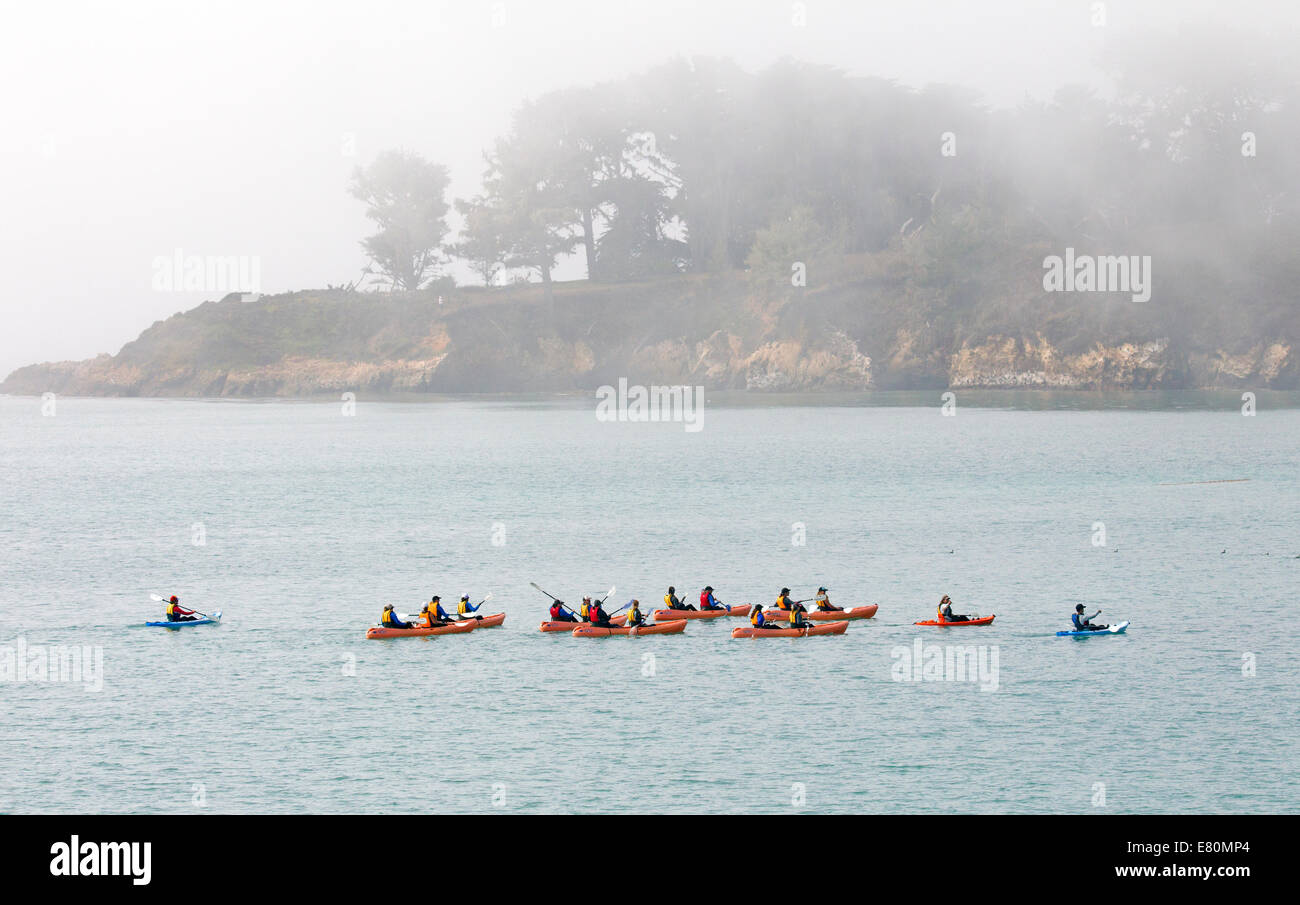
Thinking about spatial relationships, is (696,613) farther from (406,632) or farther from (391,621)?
(391,621)

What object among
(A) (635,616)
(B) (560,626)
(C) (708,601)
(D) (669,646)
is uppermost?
(C) (708,601)

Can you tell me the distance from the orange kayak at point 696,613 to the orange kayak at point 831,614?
8.01 ft

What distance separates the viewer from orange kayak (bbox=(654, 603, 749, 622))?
55562 millimetres

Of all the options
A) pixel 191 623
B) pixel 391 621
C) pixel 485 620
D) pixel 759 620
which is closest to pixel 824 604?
pixel 759 620

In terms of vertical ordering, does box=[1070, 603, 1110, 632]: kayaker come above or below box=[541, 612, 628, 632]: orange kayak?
above

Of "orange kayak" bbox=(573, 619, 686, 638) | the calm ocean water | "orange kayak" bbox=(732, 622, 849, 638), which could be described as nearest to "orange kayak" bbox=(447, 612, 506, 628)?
the calm ocean water

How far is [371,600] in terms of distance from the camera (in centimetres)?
6328

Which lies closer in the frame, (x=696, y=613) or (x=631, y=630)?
(x=631, y=630)

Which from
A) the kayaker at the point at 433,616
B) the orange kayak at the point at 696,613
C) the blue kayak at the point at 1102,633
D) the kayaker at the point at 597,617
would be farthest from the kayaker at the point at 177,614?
the blue kayak at the point at 1102,633

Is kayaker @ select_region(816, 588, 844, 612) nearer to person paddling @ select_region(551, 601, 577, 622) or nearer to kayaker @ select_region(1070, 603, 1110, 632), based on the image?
kayaker @ select_region(1070, 603, 1110, 632)

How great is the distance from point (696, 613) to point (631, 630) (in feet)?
10.7

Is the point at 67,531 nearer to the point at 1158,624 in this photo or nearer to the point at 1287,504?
the point at 1158,624

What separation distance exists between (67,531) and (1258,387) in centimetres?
16485

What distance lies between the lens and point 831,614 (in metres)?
55.5
